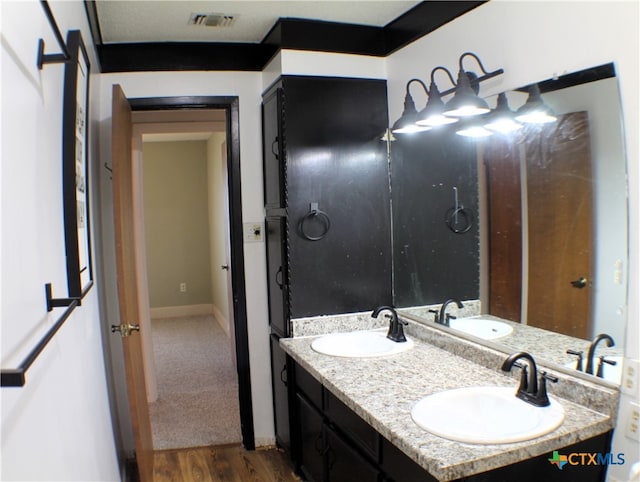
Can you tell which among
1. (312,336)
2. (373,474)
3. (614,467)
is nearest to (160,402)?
(312,336)

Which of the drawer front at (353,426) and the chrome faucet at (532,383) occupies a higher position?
the chrome faucet at (532,383)

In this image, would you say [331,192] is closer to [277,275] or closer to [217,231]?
[277,275]

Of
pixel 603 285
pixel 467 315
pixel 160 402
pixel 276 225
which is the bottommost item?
pixel 160 402

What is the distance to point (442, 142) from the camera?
232 cm

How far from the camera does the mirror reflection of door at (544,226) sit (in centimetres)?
157

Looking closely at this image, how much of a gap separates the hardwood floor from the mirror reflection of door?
A: 1602 millimetres

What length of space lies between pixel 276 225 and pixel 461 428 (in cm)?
151

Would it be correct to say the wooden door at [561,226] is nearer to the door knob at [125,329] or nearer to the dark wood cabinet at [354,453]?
the dark wood cabinet at [354,453]

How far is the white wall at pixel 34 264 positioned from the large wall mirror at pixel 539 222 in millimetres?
1529

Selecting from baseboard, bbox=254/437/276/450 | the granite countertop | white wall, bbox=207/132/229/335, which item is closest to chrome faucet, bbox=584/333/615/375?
the granite countertop

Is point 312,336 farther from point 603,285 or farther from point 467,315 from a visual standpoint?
point 603,285

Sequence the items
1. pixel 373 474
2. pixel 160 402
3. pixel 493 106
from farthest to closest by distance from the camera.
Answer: pixel 160 402 → pixel 493 106 → pixel 373 474

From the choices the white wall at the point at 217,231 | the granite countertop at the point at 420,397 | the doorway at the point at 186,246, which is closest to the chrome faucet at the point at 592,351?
the granite countertop at the point at 420,397

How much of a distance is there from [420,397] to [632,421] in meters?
0.62
